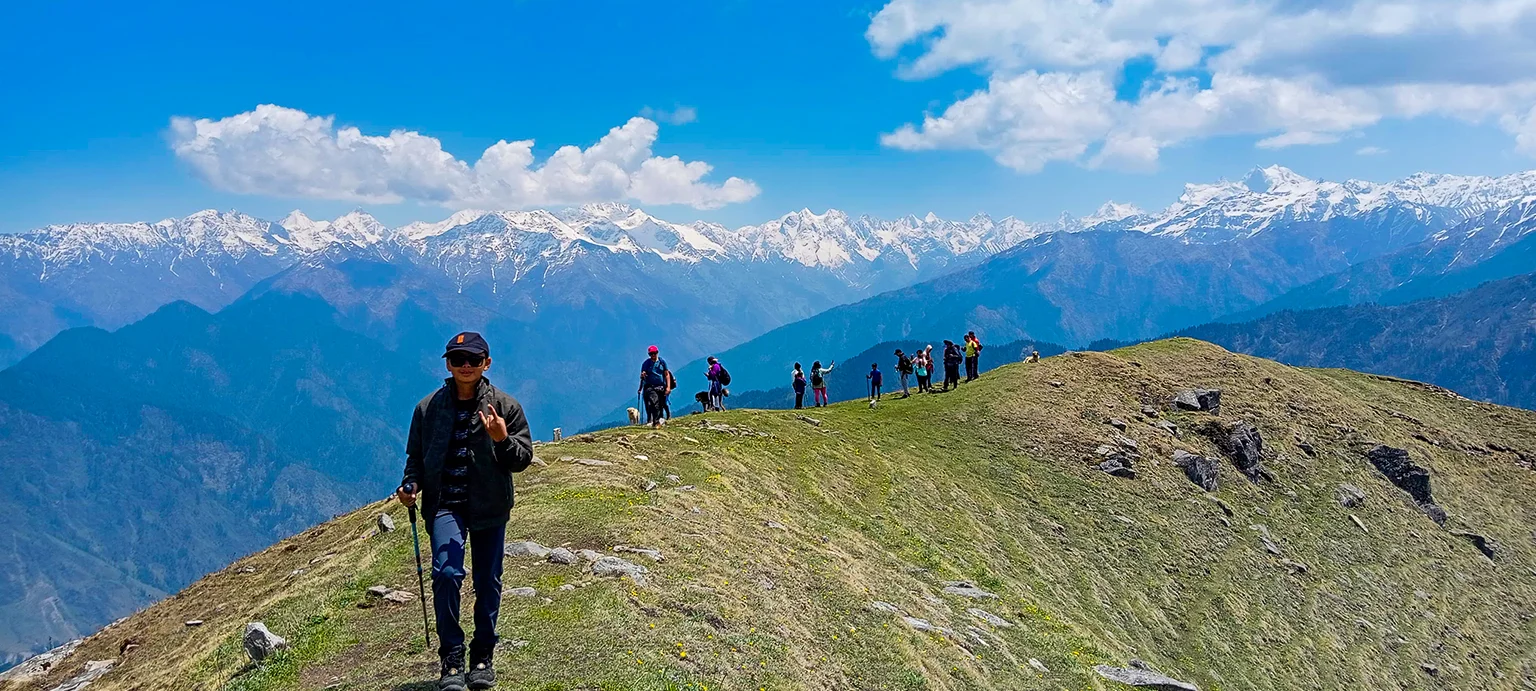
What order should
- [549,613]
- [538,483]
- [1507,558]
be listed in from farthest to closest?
[1507,558], [538,483], [549,613]

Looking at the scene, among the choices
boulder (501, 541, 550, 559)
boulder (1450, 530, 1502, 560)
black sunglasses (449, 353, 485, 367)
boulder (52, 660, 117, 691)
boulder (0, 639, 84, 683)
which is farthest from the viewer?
boulder (1450, 530, 1502, 560)

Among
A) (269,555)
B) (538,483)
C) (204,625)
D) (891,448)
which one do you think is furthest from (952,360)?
(204,625)

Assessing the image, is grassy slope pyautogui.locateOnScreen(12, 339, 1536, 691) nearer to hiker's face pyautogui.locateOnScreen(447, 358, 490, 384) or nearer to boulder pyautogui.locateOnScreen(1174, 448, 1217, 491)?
boulder pyautogui.locateOnScreen(1174, 448, 1217, 491)

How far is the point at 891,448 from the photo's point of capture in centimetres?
4509

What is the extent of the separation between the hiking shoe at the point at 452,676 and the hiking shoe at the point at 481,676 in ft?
0.64

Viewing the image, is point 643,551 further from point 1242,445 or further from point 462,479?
point 1242,445

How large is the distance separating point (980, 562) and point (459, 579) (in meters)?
25.8

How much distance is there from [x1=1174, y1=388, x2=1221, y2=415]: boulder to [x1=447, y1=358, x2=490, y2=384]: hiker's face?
6063cm

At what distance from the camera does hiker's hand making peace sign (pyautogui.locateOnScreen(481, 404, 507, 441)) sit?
10648mm

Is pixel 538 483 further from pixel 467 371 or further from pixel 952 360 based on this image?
pixel 952 360

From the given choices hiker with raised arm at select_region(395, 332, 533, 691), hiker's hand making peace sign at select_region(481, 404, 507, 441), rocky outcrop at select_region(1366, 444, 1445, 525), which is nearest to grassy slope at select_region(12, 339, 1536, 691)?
hiker with raised arm at select_region(395, 332, 533, 691)

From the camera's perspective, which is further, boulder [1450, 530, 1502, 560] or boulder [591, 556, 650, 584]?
boulder [1450, 530, 1502, 560]

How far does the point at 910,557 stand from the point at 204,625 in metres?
21.5

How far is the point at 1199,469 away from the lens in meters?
52.2
